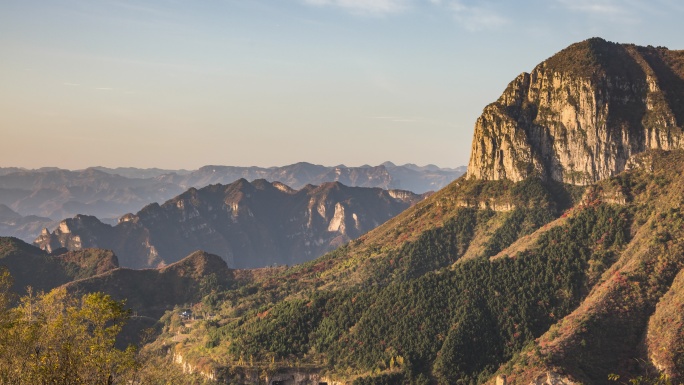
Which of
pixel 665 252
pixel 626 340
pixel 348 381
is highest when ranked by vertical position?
pixel 665 252

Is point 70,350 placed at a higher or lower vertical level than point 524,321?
higher

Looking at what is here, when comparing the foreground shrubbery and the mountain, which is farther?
the mountain

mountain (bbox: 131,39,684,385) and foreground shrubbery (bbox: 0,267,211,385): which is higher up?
foreground shrubbery (bbox: 0,267,211,385)

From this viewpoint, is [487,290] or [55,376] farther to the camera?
[487,290]

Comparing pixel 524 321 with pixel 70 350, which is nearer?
pixel 70 350

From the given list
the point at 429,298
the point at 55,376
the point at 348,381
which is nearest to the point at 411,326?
the point at 429,298

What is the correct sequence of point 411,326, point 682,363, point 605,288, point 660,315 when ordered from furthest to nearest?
point 411,326, point 605,288, point 660,315, point 682,363

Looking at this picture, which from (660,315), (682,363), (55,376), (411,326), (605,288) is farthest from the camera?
(411,326)

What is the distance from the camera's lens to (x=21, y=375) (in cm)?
6412

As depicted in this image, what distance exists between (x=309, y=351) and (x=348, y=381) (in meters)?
21.6

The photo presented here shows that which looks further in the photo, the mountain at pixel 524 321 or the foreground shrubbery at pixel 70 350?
the mountain at pixel 524 321

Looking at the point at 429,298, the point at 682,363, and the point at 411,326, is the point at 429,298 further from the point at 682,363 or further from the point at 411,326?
the point at 682,363

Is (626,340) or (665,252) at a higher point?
(665,252)

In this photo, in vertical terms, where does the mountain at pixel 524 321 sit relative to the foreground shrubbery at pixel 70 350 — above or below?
below
